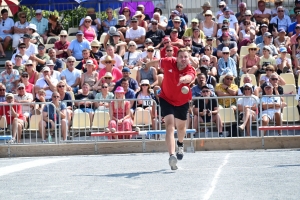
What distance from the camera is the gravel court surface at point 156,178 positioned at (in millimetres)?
9867

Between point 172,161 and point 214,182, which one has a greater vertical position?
point 172,161

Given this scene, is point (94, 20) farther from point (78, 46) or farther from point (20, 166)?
point (20, 166)

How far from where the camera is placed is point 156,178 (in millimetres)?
11570

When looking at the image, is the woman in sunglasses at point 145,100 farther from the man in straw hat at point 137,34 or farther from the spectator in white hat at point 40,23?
the spectator in white hat at point 40,23

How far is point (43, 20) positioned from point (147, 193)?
16.6m

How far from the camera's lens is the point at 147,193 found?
9961 mm

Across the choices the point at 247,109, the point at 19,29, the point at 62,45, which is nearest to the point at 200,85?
the point at 247,109

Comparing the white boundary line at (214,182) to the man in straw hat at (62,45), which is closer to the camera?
the white boundary line at (214,182)

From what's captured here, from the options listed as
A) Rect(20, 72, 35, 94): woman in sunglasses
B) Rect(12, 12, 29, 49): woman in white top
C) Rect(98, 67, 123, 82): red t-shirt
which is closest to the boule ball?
Rect(98, 67, 123, 82): red t-shirt

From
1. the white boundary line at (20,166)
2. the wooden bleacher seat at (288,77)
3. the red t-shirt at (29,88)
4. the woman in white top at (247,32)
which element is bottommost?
the white boundary line at (20,166)

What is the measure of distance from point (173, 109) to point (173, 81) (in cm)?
49

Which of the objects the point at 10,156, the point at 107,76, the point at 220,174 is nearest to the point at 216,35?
the point at 107,76

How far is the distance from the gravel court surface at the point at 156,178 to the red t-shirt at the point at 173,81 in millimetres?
1114

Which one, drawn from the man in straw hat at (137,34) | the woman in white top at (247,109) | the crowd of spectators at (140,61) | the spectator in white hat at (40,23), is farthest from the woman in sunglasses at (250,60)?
the spectator in white hat at (40,23)
